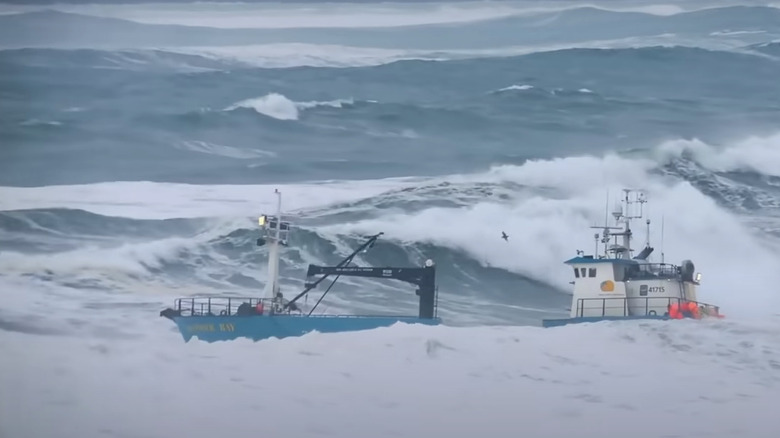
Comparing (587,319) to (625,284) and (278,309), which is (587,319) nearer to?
(625,284)

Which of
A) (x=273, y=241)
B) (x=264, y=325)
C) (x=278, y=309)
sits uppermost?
(x=273, y=241)

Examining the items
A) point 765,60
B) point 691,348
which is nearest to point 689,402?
point 691,348

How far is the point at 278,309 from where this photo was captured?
49.9 ft

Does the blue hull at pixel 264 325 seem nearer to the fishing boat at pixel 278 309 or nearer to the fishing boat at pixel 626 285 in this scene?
the fishing boat at pixel 278 309

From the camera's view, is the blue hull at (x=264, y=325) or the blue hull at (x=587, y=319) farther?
the blue hull at (x=587, y=319)

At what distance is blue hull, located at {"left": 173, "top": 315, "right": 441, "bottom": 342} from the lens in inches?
583

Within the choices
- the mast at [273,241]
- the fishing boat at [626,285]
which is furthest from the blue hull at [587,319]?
the mast at [273,241]

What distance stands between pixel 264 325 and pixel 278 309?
→ 14.6 inches

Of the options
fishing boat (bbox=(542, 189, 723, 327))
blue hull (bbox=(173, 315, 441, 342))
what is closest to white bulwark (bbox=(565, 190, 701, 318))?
fishing boat (bbox=(542, 189, 723, 327))

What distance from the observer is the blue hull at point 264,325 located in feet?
48.5

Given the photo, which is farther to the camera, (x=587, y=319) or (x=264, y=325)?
(x=587, y=319)

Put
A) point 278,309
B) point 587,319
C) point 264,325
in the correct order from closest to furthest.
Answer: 1. point 264,325
2. point 278,309
3. point 587,319

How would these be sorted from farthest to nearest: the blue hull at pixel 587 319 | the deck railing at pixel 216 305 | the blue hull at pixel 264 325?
1. the blue hull at pixel 587 319
2. the deck railing at pixel 216 305
3. the blue hull at pixel 264 325

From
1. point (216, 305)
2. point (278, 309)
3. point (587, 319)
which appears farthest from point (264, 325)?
point (587, 319)
